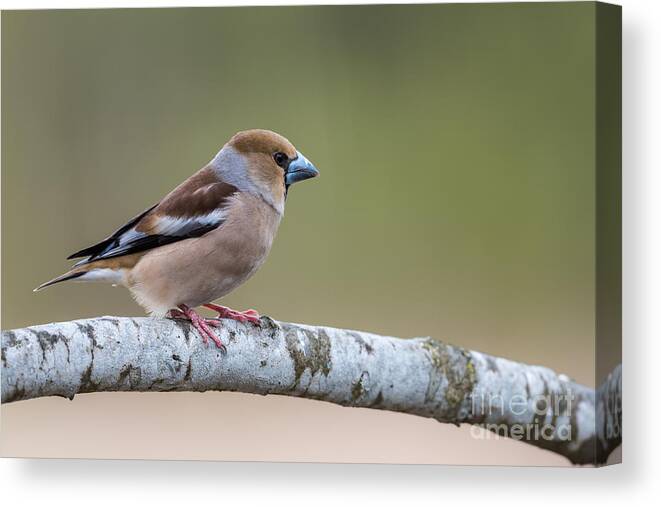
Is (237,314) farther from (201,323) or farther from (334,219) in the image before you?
(334,219)

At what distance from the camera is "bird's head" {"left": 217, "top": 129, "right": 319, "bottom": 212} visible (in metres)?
4.43

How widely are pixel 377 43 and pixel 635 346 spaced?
5.71 ft

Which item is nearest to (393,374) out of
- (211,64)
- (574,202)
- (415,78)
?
(574,202)

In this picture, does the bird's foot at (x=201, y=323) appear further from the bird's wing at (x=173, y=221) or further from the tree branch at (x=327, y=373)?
the bird's wing at (x=173, y=221)

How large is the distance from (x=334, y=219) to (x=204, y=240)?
74 cm

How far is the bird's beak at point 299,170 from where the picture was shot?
4461mm

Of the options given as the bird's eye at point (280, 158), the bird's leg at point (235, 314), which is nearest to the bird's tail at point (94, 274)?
the bird's leg at point (235, 314)

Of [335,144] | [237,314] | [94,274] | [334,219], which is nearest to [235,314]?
[237,314]

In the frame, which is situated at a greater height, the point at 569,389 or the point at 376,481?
the point at 569,389

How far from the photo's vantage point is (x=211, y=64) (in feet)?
15.5

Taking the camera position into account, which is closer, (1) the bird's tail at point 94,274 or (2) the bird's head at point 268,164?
(1) the bird's tail at point 94,274

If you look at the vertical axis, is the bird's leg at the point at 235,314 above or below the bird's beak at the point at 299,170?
below

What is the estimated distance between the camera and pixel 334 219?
15.5ft

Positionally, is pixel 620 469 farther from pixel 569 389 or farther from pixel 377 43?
pixel 377 43
